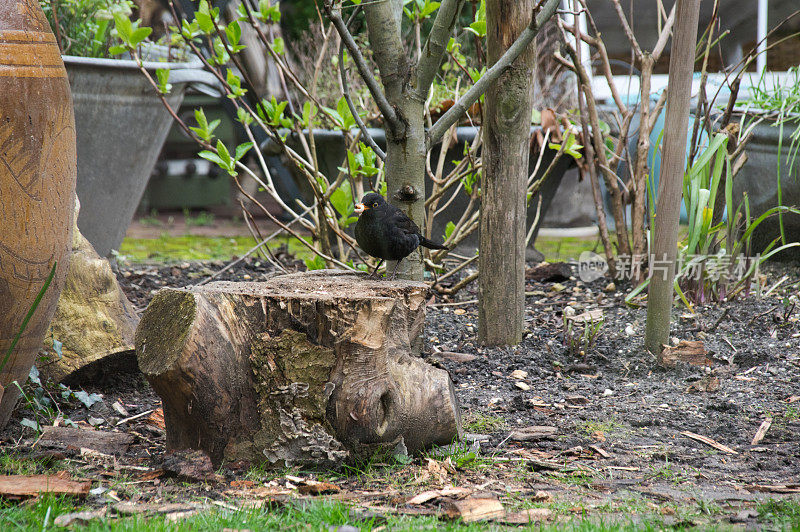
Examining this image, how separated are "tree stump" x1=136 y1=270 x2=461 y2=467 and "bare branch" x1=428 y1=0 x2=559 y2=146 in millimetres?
908

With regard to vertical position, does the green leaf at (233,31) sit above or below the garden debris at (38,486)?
above

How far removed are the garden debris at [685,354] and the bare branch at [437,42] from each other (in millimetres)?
1382

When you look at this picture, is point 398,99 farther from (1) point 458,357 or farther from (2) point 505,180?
(1) point 458,357

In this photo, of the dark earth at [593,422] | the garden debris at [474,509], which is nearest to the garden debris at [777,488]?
the dark earth at [593,422]

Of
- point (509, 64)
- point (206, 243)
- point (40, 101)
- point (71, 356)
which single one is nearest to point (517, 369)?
point (509, 64)

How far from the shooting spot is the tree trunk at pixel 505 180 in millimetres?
2863

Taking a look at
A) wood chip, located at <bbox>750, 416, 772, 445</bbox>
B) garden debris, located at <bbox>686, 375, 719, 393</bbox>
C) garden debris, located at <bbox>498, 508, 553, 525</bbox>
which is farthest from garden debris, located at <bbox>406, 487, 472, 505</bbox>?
garden debris, located at <bbox>686, 375, 719, 393</bbox>

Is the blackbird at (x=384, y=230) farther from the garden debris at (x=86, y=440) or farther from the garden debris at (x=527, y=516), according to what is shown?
the garden debris at (x=527, y=516)

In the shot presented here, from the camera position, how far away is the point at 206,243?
6.04 metres

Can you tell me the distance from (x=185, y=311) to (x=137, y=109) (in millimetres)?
2582

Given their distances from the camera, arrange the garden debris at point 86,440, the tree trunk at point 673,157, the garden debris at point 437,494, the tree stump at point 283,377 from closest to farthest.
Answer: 1. the garden debris at point 437,494
2. the tree stump at point 283,377
3. the garden debris at point 86,440
4. the tree trunk at point 673,157

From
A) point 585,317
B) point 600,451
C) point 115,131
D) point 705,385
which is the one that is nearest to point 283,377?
point 600,451

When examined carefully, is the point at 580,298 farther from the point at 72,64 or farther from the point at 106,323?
the point at 72,64

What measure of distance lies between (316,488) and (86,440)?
76 centimetres
